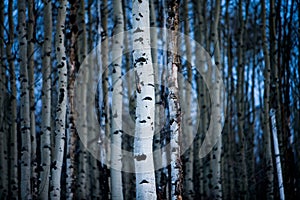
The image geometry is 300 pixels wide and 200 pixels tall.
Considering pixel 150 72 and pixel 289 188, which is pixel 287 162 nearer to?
pixel 289 188

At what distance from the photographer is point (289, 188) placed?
8.31m

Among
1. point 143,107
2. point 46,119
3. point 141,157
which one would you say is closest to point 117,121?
point 46,119

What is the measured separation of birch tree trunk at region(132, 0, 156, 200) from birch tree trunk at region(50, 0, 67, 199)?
2470mm

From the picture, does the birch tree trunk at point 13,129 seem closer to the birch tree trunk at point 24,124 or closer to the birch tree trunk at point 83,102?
the birch tree trunk at point 24,124

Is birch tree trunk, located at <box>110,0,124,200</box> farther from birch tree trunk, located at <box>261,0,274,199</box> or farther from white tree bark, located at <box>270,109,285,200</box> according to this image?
birch tree trunk, located at <box>261,0,274,199</box>

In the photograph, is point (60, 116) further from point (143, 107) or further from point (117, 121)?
point (143, 107)

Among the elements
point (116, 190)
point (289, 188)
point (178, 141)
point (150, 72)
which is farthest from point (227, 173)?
point (150, 72)

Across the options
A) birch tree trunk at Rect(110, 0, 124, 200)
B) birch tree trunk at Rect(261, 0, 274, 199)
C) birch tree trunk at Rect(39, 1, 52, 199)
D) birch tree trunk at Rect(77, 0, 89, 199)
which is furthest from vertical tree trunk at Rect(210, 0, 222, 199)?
birch tree trunk at Rect(39, 1, 52, 199)

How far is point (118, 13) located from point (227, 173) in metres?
9.44

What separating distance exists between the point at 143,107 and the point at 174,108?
3.61ft

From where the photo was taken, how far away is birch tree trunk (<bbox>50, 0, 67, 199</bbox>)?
23.3 feet

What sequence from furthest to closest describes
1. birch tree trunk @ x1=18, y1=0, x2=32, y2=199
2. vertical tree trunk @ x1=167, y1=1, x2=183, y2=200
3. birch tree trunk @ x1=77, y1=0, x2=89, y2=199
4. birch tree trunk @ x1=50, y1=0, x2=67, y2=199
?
birch tree trunk @ x1=77, y1=0, x2=89, y2=199
birch tree trunk @ x1=18, y1=0, x2=32, y2=199
birch tree trunk @ x1=50, y1=0, x2=67, y2=199
vertical tree trunk @ x1=167, y1=1, x2=183, y2=200

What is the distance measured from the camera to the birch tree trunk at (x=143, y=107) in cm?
496

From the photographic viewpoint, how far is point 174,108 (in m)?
6.18
